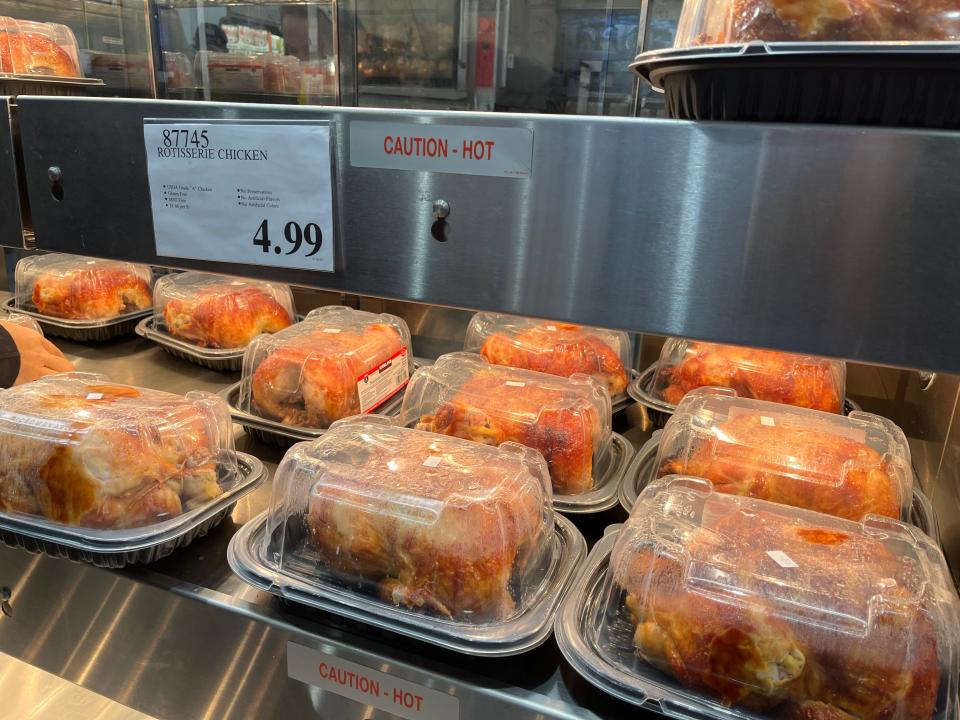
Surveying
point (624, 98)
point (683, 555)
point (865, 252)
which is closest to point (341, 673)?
point (683, 555)

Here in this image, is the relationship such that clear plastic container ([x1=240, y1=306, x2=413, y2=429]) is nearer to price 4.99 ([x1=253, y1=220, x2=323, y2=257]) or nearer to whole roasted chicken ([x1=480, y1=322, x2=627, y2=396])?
whole roasted chicken ([x1=480, y1=322, x2=627, y2=396])

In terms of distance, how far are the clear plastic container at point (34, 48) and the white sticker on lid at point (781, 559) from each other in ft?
8.56

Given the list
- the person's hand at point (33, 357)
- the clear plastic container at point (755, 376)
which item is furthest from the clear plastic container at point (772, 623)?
the person's hand at point (33, 357)

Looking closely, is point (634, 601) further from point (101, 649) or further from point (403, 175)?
point (101, 649)

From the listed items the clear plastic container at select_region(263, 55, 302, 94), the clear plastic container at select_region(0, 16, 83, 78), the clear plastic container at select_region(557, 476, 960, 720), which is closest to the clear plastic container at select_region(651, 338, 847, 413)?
the clear plastic container at select_region(557, 476, 960, 720)

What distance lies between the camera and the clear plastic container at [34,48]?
92.0 inches

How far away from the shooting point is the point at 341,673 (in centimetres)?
91

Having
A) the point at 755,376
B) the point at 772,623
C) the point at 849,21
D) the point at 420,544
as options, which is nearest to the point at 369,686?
the point at 420,544

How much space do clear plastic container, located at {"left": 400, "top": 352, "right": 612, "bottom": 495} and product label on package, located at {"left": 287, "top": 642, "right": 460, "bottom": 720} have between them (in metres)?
0.46

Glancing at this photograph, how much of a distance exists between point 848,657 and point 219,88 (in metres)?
3.57

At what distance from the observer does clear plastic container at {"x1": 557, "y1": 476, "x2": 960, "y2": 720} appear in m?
0.78

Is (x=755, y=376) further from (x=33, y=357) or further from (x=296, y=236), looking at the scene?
(x=33, y=357)

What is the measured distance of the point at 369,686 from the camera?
2.94 ft

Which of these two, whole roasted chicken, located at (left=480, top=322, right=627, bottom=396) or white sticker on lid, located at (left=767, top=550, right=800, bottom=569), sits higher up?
white sticker on lid, located at (left=767, top=550, right=800, bottom=569)
